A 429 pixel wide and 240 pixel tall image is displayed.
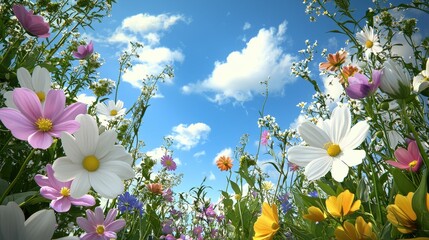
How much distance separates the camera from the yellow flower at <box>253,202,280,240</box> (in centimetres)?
70

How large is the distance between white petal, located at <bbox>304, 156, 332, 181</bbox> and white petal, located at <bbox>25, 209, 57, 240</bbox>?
1.30 ft

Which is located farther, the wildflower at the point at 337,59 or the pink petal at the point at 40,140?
the wildflower at the point at 337,59

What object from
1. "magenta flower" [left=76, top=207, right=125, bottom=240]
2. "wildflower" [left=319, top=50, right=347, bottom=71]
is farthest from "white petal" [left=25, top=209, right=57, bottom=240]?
"wildflower" [left=319, top=50, right=347, bottom=71]

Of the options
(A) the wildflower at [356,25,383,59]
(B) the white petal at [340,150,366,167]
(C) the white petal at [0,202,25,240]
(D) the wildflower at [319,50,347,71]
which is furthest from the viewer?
(A) the wildflower at [356,25,383,59]

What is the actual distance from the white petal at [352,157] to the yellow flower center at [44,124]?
0.44 metres

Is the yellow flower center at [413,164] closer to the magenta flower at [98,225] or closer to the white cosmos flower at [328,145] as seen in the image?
the white cosmos flower at [328,145]

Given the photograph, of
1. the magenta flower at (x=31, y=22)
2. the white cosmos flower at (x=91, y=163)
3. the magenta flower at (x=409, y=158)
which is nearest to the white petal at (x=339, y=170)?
A: the magenta flower at (x=409, y=158)

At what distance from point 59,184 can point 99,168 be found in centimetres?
10

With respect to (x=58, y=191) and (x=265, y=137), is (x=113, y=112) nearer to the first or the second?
(x=265, y=137)

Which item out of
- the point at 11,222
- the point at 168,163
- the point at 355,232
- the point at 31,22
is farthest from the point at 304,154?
the point at 168,163

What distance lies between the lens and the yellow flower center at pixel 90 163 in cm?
41

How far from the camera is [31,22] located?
2.79 feet

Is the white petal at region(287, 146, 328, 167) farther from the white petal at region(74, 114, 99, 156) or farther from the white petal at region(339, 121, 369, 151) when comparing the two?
the white petal at region(74, 114, 99, 156)

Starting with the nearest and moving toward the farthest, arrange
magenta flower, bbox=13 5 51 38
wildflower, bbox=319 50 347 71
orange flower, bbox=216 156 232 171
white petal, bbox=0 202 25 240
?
white petal, bbox=0 202 25 240 < magenta flower, bbox=13 5 51 38 < wildflower, bbox=319 50 347 71 < orange flower, bbox=216 156 232 171
